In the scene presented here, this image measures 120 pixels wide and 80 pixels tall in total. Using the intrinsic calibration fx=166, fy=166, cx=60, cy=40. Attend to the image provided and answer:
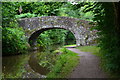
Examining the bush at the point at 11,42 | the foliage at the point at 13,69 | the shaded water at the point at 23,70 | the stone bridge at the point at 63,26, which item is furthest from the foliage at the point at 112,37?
the stone bridge at the point at 63,26

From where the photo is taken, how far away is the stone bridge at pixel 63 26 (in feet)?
54.7

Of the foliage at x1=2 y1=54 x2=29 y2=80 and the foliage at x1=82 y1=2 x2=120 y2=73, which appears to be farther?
the foliage at x1=2 y1=54 x2=29 y2=80

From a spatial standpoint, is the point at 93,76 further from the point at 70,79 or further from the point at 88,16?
the point at 88,16

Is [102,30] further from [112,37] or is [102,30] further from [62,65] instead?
[62,65]

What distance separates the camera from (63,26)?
1705cm

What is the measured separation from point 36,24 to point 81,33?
4.79m

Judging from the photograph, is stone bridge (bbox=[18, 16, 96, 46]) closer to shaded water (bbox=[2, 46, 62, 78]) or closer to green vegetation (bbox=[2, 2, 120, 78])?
green vegetation (bbox=[2, 2, 120, 78])

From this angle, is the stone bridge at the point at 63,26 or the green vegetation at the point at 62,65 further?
the stone bridge at the point at 63,26

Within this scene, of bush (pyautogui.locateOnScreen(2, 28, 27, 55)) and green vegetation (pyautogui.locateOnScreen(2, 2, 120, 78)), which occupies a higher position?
green vegetation (pyautogui.locateOnScreen(2, 2, 120, 78))

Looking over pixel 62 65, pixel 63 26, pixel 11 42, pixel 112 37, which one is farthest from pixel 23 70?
pixel 63 26

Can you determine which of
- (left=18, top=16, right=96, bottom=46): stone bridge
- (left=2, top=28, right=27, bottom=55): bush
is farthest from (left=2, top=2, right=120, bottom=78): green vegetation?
(left=18, top=16, right=96, bottom=46): stone bridge

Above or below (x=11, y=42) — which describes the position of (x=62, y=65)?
above

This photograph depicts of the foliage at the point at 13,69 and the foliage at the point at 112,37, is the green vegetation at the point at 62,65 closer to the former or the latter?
the foliage at the point at 13,69

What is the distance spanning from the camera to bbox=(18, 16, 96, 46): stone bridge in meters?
16.7
